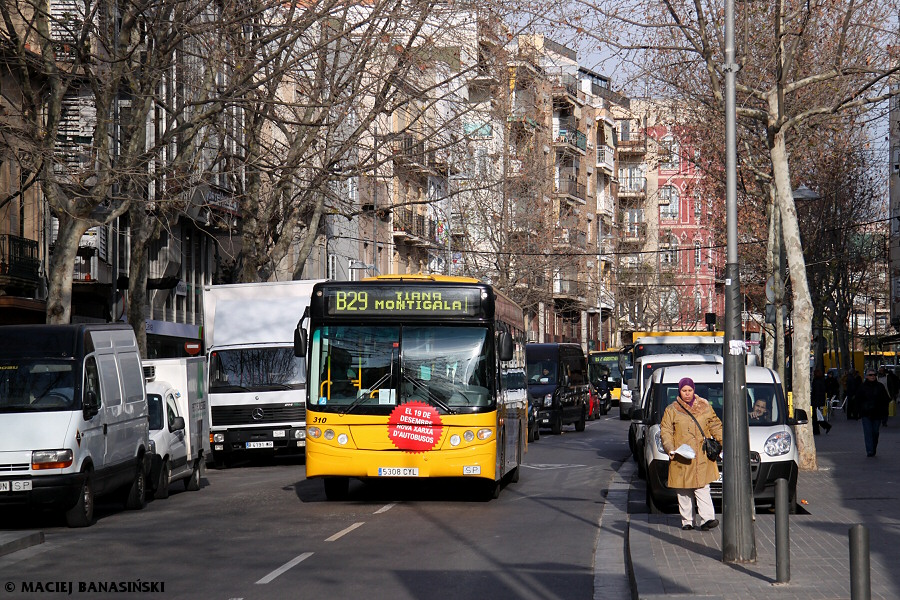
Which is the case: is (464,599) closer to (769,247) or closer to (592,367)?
(769,247)

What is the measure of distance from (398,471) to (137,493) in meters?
3.61

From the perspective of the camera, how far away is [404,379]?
1791 cm

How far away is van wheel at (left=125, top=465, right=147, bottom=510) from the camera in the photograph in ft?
59.5

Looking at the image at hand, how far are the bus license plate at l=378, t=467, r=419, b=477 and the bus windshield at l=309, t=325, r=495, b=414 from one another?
76cm

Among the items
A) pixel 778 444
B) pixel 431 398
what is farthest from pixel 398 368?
pixel 778 444

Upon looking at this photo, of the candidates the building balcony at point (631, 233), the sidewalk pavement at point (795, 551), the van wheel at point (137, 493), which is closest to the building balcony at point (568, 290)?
the building balcony at point (631, 233)

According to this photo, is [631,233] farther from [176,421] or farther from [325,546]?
[325,546]

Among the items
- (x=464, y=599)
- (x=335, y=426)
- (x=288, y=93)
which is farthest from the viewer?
(x=288, y=93)

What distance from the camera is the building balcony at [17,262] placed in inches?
1156

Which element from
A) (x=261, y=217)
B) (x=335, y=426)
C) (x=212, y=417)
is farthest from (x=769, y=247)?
(x=335, y=426)

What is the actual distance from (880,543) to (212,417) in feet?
56.4

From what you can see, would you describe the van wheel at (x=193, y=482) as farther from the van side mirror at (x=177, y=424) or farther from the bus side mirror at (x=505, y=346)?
the bus side mirror at (x=505, y=346)

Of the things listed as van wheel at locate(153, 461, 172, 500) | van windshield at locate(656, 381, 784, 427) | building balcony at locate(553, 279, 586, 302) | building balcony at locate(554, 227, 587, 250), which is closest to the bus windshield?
van windshield at locate(656, 381, 784, 427)

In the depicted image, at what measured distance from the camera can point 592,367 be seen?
6900 cm
